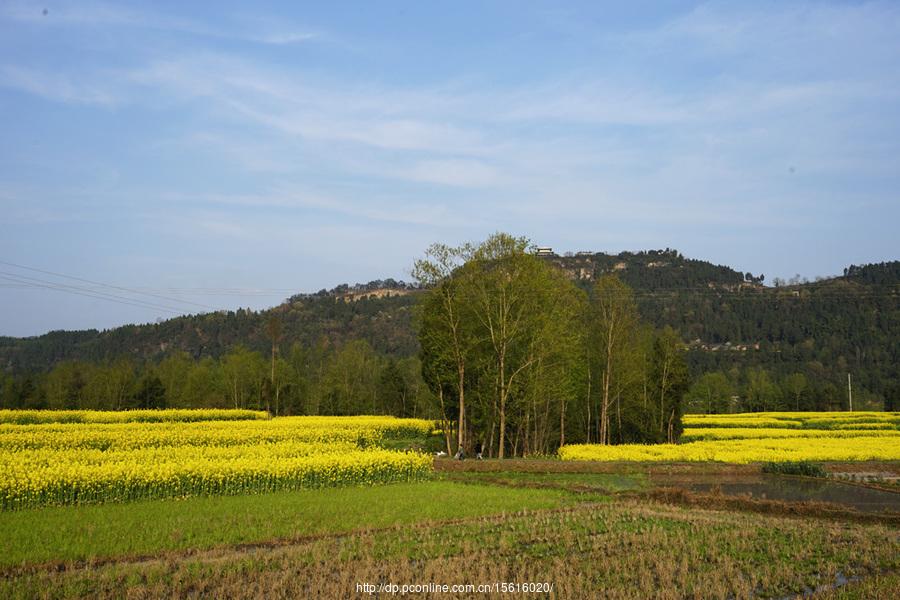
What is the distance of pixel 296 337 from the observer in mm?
181500

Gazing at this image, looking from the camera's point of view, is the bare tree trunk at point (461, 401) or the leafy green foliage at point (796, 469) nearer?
the leafy green foliage at point (796, 469)

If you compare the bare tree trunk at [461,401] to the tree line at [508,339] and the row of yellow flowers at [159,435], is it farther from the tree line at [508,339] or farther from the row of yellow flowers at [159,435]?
the row of yellow flowers at [159,435]

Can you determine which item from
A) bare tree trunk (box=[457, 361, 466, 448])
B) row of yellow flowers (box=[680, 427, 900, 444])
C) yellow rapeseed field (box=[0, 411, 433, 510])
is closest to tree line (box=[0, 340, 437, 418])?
row of yellow flowers (box=[680, 427, 900, 444])

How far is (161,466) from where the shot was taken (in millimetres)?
22875

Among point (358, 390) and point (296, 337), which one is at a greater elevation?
point (296, 337)

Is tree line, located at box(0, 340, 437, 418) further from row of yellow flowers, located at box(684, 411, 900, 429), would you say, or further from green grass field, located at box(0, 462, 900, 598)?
green grass field, located at box(0, 462, 900, 598)

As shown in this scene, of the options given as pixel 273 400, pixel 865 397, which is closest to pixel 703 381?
pixel 865 397

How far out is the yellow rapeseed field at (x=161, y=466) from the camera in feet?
68.2

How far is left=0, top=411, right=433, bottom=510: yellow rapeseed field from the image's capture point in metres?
20.8

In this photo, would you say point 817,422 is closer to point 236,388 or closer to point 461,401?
point 461,401

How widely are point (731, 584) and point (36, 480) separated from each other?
18.4 meters

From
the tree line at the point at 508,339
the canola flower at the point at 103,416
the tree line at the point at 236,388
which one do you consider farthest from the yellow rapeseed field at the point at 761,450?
the tree line at the point at 236,388

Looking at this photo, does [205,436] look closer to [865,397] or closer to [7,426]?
[7,426]

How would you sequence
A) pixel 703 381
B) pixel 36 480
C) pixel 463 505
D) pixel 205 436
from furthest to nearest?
pixel 703 381
pixel 205 436
pixel 463 505
pixel 36 480
